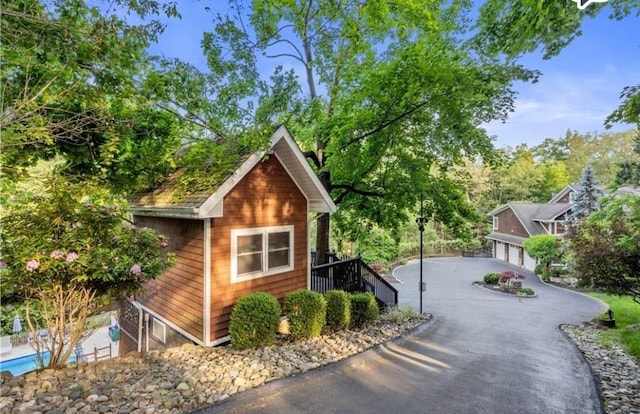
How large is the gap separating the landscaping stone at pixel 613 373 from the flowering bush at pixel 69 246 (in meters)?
8.08

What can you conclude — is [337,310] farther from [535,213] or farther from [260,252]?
[535,213]

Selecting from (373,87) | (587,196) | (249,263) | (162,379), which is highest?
(373,87)

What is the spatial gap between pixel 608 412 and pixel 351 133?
832 cm

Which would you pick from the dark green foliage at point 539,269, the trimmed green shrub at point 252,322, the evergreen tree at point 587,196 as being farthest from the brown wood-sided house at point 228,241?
the evergreen tree at point 587,196

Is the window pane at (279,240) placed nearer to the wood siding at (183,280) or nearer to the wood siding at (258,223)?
the wood siding at (258,223)

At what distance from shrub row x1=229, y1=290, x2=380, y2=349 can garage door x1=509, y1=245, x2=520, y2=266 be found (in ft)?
95.8

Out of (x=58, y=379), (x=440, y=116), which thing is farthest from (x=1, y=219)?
(x=440, y=116)

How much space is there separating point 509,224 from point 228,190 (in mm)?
35198

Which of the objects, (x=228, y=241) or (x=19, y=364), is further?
(x=19, y=364)

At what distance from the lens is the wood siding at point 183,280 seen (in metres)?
6.75

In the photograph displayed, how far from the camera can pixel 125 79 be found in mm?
5188

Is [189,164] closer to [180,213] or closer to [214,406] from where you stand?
[180,213]

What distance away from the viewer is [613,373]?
6.51 m

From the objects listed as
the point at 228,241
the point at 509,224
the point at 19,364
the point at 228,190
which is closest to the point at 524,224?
the point at 509,224
